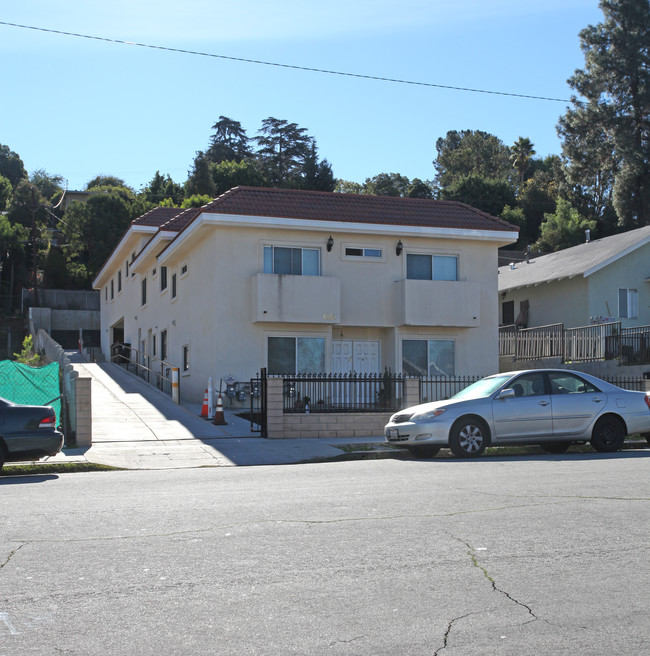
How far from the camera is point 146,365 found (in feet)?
113

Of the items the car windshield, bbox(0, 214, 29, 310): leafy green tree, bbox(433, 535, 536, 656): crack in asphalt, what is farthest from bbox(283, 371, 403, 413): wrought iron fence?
bbox(0, 214, 29, 310): leafy green tree

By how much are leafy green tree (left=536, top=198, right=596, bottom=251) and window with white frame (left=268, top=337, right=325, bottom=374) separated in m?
35.8

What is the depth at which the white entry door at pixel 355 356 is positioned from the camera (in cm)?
2597

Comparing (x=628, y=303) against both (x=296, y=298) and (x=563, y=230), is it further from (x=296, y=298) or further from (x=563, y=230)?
(x=563, y=230)

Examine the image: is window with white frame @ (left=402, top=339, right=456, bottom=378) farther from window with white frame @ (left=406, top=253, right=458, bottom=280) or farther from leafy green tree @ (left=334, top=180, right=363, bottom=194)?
leafy green tree @ (left=334, top=180, right=363, bottom=194)

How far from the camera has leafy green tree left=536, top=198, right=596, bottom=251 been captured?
57.0 m

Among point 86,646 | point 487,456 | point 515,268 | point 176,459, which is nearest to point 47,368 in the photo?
point 176,459

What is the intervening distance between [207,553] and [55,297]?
49.3 metres

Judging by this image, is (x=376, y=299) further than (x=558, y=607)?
Yes

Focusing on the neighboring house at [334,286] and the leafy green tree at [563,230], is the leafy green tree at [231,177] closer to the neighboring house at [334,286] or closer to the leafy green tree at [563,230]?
the leafy green tree at [563,230]

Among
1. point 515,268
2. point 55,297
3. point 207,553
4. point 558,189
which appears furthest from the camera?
point 558,189

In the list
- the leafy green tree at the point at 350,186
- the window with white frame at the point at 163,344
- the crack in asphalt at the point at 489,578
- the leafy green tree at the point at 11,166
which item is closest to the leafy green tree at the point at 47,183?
the leafy green tree at the point at 11,166

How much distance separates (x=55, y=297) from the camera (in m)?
53.2

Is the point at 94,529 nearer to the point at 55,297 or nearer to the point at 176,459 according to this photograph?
the point at 176,459
